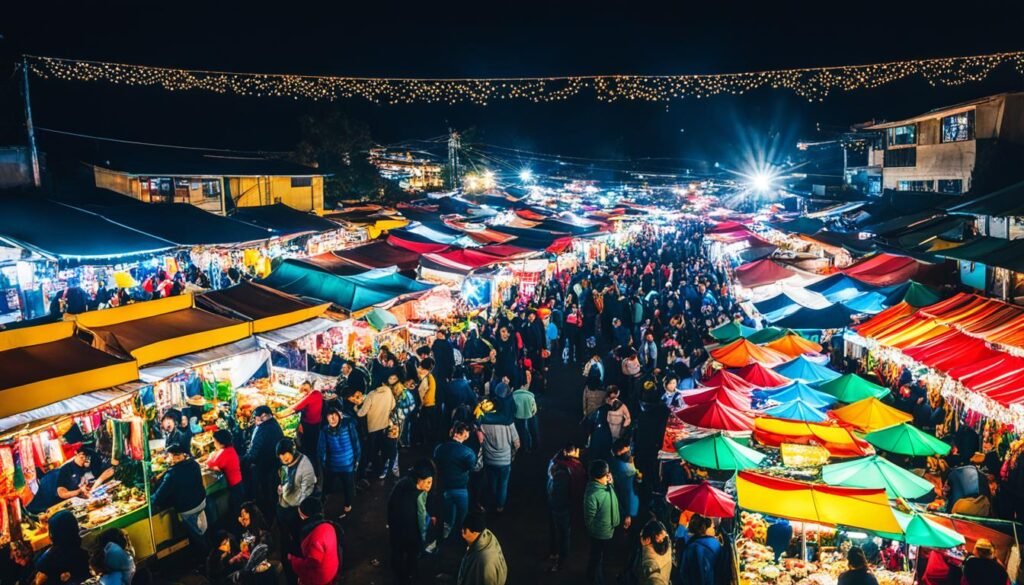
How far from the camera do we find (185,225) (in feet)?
53.2

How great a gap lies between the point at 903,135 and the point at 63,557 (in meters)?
26.7

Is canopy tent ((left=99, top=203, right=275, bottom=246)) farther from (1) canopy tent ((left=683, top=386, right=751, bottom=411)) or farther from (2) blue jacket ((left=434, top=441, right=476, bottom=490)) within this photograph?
(1) canopy tent ((left=683, top=386, right=751, bottom=411))

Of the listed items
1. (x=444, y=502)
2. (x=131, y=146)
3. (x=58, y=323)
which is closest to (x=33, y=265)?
(x=58, y=323)

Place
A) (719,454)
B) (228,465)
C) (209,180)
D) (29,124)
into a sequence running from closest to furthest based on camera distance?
(228,465), (719,454), (29,124), (209,180)

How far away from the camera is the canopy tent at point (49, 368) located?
5965mm

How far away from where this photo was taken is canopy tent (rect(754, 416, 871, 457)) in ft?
23.9

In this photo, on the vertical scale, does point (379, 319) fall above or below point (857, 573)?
above

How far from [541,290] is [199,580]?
13855 millimetres

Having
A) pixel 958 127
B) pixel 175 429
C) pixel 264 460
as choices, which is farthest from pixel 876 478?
pixel 958 127

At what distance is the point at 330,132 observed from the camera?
96.9ft

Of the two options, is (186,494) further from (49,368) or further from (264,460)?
(49,368)

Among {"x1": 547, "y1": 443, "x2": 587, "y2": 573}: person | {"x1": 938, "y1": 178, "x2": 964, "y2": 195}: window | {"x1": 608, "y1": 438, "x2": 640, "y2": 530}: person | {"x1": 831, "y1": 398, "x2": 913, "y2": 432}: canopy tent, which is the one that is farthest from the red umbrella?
{"x1": 938, "y1": 178, "x2": 964, "y2": 195}: window

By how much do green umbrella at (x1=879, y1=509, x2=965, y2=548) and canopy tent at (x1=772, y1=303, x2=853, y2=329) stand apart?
6.53 m

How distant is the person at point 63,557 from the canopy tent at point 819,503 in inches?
201
